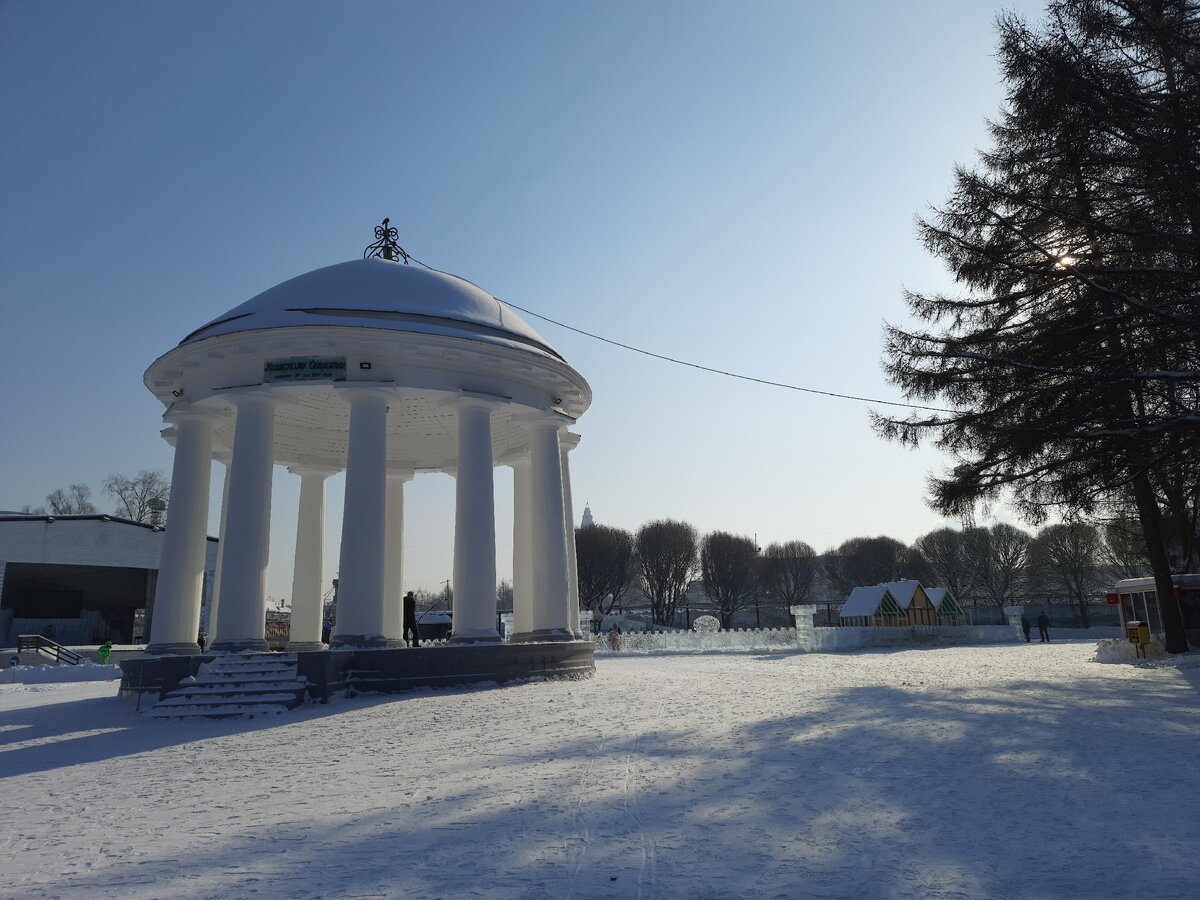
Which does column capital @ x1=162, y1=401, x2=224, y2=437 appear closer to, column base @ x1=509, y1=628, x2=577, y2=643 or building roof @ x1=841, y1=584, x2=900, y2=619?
column base @ x1=509, y1=628, x2=577, y2=643

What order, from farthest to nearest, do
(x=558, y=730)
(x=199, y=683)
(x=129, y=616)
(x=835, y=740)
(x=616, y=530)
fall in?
(x=616, y=530), (x=129, y=616), (x=199, y=683), (x=558, y=730), (x=835, y=740)

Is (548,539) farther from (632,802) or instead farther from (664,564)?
(664,564)

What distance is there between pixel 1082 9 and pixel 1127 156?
3004 mm

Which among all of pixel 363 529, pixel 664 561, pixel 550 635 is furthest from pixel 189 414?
pixel 664 561

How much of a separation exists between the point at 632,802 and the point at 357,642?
979 centimetres

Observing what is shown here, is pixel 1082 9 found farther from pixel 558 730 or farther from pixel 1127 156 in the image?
pixel 558 730

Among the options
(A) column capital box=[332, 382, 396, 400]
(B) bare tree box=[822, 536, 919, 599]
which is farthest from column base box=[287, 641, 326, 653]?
(B) bare tree box=[822, 536, 919, 599]

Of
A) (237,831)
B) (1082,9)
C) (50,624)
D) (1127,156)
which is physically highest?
(1082,9)

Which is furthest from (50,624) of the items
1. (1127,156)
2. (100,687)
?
(1127,156)

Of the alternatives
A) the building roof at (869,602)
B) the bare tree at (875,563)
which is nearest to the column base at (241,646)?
the building roof at (869,602)

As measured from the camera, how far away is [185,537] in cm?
1678

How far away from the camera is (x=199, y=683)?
45.2ft

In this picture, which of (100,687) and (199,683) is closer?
(199,683)

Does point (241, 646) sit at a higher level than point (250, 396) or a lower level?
lower
